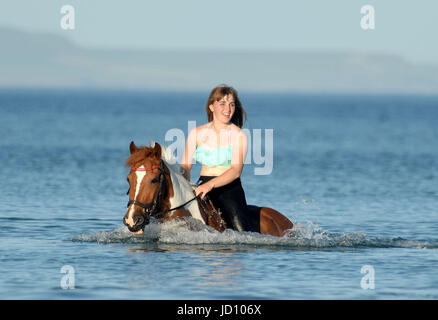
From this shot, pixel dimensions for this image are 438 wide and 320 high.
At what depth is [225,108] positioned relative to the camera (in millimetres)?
14086

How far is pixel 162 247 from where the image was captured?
14.7 metres

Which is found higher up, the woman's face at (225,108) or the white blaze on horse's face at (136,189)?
the woman's face at (225,108)

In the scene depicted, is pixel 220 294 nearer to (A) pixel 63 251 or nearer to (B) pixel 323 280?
(B) pixel 323 280

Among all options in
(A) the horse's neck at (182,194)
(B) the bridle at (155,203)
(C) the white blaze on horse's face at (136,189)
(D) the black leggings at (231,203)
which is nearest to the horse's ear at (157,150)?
(B) the bridle at (155,203)

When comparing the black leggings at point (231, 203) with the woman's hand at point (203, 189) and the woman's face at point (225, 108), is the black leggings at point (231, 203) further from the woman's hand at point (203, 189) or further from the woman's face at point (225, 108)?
the woman's face at point (225, 108)

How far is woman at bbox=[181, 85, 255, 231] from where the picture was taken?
46.0ft

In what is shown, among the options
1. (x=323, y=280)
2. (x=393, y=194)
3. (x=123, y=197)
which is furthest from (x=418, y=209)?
(x=323, y=280)

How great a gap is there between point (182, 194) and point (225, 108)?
1461mm

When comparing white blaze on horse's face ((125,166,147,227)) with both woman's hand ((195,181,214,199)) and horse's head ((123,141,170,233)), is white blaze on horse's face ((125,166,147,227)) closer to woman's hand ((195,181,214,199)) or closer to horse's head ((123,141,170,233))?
horse's head ((123,141,170,233))

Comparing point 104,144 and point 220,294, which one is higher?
point 104,144

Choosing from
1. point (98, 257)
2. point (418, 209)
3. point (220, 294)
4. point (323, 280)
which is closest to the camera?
point (220, 294)

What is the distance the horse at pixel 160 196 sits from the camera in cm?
1288

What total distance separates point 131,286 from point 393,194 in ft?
54.9

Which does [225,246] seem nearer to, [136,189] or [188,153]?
[188,153]
